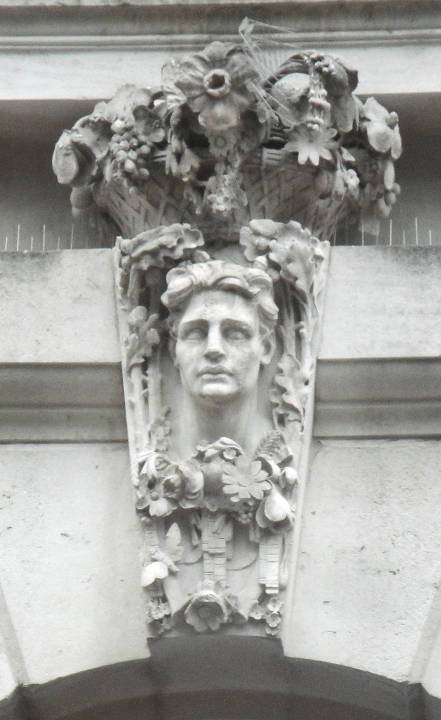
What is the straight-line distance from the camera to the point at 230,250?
547 cm

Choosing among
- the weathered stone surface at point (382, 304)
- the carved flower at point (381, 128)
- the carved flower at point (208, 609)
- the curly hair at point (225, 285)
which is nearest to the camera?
the carved flower at point (208, 609)

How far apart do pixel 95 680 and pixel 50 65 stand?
1.96 meters

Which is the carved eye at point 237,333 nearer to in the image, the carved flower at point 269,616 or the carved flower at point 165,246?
the carved flower at point 165,246

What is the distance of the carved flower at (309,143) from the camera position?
5.40 m

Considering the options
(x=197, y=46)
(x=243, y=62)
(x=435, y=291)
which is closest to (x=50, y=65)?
(x=197, y=46)

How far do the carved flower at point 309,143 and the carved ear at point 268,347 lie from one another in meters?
0.51

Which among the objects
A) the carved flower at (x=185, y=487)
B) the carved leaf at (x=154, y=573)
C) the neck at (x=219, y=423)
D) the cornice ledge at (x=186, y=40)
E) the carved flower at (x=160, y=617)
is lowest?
the carved flower at (x=160, y=617)

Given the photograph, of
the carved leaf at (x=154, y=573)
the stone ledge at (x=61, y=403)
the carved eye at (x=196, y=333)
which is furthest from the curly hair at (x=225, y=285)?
the carved leaf at (x=154, y=573)

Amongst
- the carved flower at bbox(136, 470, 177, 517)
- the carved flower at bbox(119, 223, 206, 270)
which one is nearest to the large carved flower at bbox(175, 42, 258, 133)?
the carved flower at bbox(119, 223, 206, 270)

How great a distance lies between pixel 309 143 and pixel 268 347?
0.60 m

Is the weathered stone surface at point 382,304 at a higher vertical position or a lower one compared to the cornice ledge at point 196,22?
lower

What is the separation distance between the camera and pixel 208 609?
5.00 m

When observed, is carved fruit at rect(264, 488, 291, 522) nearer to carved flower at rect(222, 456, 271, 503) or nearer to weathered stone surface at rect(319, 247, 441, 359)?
carved flower at rect(222, 456, 271, 503)

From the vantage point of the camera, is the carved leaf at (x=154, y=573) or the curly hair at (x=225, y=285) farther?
the curly hair at (x=225, y=285)
